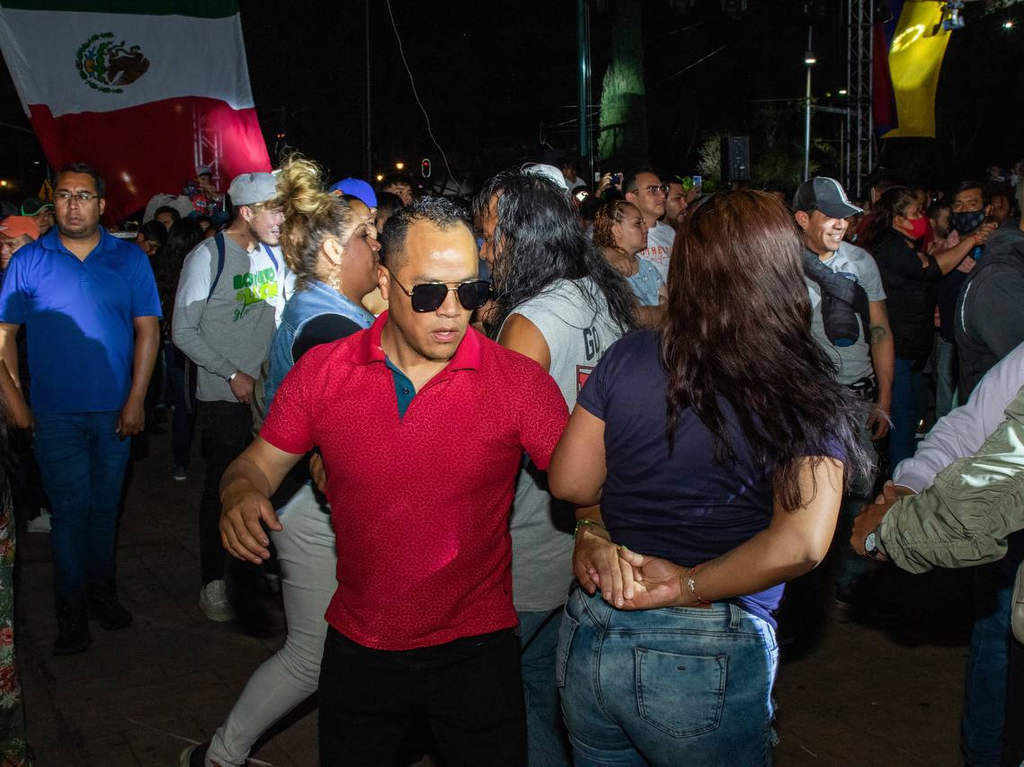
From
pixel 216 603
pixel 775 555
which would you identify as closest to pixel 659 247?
pixel 216 603

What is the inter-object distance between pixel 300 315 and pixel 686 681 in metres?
1.81

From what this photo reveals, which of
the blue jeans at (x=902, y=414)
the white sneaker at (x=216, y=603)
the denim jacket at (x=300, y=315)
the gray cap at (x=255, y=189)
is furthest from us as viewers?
the blue jeans at (x=902, y=414)

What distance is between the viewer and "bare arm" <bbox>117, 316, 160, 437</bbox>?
5.21 meters

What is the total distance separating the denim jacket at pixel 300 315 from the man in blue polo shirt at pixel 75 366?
78.2 inches

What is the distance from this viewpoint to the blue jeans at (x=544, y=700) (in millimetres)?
3459

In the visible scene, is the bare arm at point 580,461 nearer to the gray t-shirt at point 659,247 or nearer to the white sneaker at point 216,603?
the white sneaker at point 216,603

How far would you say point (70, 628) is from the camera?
5.11 m

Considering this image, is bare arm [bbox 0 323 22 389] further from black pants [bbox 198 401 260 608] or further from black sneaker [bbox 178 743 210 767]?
black sneaker [bbox 178 743 210 767]

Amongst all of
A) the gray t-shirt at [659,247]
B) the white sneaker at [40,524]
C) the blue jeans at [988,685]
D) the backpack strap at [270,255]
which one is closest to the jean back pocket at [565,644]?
the blue jeans at [988,685]

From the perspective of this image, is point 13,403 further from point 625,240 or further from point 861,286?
point 861,286

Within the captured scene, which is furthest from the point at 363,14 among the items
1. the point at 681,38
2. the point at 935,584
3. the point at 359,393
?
the point at 681,38

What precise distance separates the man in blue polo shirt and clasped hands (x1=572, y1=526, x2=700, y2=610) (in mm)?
3555

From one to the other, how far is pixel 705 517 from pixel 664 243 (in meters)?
5.33

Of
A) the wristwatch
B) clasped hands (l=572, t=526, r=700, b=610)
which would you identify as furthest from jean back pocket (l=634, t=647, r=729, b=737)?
the wristwatch
